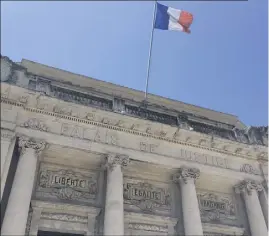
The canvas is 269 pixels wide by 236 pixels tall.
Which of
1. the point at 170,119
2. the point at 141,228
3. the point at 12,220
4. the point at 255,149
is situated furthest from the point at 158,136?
the point at 12,220

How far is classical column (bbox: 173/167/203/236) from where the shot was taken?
41.9 feet

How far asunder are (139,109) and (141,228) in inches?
192

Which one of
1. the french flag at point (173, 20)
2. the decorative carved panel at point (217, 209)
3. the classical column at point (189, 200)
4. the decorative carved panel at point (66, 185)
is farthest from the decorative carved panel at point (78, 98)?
the french flag at point (173, 20)

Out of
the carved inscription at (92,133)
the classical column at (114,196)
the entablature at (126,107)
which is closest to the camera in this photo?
the classical column at (114,196)

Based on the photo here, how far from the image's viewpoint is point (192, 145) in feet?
49.3

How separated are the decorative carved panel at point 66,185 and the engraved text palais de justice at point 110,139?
4.86 ft

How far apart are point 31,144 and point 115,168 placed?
313cm

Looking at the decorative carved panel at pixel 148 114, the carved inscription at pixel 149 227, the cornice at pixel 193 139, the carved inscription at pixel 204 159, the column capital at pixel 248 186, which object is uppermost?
the decorative carved panel at pixel 148 114

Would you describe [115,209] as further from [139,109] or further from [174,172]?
[139,109]

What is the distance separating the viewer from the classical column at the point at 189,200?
12.8 meters

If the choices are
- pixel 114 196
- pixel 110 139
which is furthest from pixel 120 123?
pixel 114 196

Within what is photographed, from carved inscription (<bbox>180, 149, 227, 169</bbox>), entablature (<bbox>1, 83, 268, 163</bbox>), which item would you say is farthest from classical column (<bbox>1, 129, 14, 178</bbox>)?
carved inscription (<bbox>180, 149, 227, 169</bbox>)

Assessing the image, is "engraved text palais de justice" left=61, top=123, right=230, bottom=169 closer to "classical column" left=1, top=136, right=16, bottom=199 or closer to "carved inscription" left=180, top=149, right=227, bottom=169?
"carved inscription" left=180, top=149, right=227, bottom=169

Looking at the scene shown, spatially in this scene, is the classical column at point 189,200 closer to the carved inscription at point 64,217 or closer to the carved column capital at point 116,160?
the carved column capital at point 116,160
